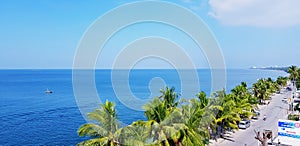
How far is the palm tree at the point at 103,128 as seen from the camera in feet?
50.3

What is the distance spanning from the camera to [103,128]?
15.5 metres

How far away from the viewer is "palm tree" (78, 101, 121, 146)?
1533cm

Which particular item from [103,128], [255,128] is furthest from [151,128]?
[255,128]

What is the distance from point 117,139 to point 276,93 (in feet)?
241

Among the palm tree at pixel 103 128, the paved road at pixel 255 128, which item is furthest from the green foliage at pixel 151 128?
the paved road at pixel 255 128

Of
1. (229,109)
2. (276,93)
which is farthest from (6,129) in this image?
(276,93)

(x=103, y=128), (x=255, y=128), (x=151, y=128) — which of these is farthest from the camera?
(x=255, y=128)

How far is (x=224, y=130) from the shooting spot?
1288 inches

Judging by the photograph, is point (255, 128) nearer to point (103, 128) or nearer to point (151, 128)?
point (151, 128)

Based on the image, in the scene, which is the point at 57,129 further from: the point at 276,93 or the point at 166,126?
the point at 276,93

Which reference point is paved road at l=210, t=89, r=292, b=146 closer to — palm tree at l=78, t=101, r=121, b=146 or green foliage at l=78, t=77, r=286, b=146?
green foliage at l=78, t=77, r=286, b=146

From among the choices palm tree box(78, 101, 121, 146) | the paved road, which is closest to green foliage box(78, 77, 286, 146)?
palm tree box(78, 101, 121, 146)

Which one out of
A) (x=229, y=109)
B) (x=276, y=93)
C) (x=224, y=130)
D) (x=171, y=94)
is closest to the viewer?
(x=171, y=94)

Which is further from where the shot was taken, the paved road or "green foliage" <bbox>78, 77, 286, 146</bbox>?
the paved road
